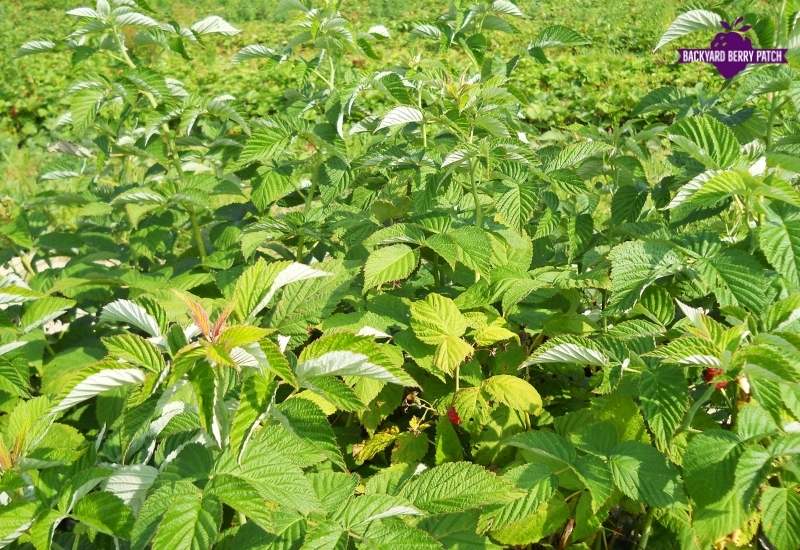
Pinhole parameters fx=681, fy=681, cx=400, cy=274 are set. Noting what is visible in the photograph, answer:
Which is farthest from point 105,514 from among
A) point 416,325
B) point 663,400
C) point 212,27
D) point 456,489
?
point 212,27

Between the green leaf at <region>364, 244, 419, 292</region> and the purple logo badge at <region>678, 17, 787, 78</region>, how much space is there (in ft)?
3.19

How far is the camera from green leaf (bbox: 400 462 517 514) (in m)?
1.17

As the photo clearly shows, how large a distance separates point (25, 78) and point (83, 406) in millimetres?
6973

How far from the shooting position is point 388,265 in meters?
1.66

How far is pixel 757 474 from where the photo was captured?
1127 mm

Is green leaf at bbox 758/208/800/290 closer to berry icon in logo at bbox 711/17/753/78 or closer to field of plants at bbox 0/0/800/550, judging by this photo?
field of plants at bbox 0/0/800/550

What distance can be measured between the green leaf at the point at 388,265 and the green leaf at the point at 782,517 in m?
0.88

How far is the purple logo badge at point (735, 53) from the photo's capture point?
1676mm

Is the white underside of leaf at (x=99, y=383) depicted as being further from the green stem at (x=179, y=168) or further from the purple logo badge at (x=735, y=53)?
the purple logo badge at (x=735, y=53)

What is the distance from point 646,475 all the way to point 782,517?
0.23m

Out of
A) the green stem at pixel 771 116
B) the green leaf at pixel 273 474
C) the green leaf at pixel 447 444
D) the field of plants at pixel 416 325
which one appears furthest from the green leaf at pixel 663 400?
the green stem at pixel 771 116

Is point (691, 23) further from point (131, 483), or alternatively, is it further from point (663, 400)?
point (131, 483)

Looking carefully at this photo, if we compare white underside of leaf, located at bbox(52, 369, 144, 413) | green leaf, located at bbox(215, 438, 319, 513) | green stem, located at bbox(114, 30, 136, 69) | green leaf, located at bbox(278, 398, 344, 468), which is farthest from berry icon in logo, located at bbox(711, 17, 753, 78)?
green stem, located at bbox(114, 30, 136, 69)

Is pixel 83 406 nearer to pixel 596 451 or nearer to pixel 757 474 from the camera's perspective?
pixel 596 451
